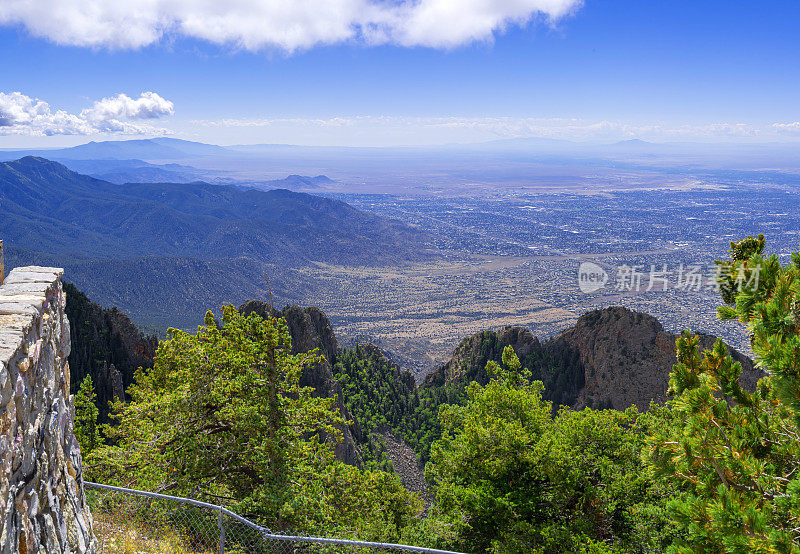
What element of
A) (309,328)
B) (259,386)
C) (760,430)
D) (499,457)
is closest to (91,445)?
(259,386)

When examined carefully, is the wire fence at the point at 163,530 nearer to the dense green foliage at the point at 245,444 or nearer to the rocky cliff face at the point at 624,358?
the dense green foliage at the point at 245,444

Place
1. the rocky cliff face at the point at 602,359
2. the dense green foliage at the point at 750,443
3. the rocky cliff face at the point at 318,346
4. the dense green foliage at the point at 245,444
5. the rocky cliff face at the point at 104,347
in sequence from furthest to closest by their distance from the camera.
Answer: the rocky cliff face at the point at 602,359
the rocky cliff face at the point at 104,347
the rocky cliff face at the point at 318,346
the dense green foliage at the point at 245,444
the dense green foliage at the point at 750,443

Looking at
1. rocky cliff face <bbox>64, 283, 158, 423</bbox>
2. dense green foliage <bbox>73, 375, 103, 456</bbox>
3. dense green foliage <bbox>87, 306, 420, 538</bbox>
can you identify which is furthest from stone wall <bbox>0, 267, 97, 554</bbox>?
rocky cliff face <bbox>64, 283, 158, 423</bbox>

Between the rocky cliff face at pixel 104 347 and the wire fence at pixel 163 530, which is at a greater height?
the wire fence at pixel 163 530

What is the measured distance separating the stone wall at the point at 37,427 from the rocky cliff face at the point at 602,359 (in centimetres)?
5244

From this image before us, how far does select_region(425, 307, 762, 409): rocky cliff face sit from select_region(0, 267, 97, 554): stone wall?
172ft

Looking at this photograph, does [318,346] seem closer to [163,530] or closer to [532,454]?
[532,454]

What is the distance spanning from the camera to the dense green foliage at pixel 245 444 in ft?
41.0

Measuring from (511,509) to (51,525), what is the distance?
12.5m

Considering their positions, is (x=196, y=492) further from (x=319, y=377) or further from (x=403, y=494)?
(x=319, y=377)

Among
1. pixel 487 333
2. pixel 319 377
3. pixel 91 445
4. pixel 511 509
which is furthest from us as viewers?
pixel 487 333

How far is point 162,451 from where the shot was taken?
13633 mm

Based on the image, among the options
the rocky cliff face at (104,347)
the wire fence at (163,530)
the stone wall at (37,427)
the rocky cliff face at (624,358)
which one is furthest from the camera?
the rocky cliff face at (624,358)

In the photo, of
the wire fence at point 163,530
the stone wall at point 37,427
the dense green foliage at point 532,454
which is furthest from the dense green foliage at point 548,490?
the stone wall at point 37,427
